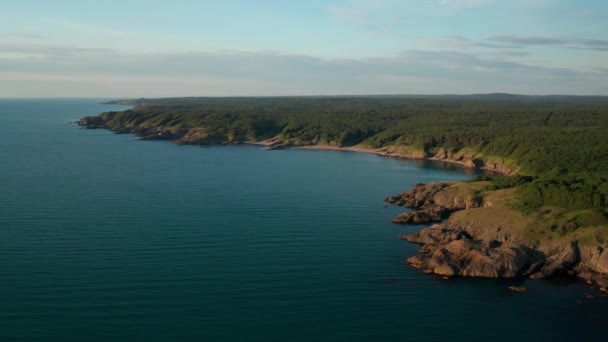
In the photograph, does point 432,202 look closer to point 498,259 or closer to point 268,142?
point 498,259

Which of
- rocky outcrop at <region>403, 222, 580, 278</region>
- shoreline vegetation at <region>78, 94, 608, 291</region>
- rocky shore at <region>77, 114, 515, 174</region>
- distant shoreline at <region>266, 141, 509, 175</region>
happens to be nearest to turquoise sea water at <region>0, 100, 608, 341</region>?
rocky outcrop at <region>403, 222, 580, 278</region>

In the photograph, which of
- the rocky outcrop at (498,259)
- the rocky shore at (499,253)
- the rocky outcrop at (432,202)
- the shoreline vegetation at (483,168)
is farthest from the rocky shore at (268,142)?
the rocky outcrop at (498,259)

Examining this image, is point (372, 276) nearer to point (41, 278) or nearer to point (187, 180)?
point (41, 278)

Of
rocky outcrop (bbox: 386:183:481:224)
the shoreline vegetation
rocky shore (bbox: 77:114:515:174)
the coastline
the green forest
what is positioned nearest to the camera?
the shoreline vegetation

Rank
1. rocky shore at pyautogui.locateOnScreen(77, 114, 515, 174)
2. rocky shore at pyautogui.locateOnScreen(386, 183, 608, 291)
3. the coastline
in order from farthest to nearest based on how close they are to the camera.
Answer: rocky shore at pyautogui.locateOnScreen(77, 114, 515, 174)
the coastline
rocky shore at pyautogui.locateOnScreen(386, 183, 608, 291)

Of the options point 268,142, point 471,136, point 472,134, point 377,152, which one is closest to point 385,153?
point 377,152

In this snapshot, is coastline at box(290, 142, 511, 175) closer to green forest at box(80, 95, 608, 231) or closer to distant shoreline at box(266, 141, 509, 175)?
distant shoreline at box(266, 141, 509, 175)

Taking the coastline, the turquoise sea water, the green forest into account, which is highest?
the green forest
